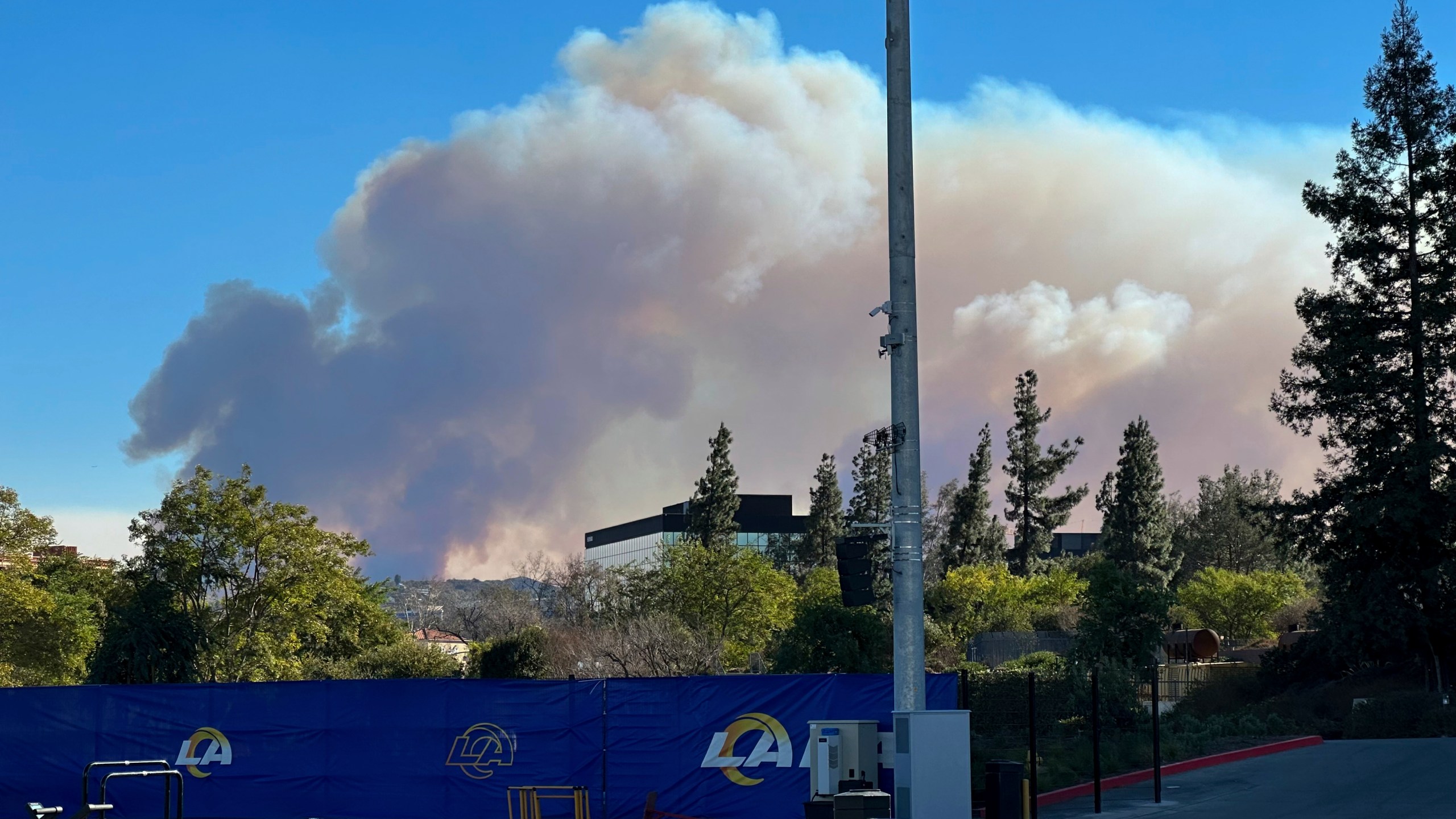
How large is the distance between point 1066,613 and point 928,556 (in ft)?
135

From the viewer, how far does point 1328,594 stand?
51938 millimetres

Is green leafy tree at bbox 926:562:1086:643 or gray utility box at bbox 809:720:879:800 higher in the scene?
green leafy tree at bbox 926:562:1086:643

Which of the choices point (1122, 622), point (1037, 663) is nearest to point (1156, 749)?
A: point (1122, 622)

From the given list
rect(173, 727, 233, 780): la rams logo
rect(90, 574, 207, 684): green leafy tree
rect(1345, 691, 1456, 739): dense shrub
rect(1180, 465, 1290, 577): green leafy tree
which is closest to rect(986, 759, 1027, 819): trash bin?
rect(173, 727, 233, 780): la rams logo

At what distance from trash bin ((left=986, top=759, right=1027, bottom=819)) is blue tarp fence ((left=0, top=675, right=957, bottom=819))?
1831 millimetres

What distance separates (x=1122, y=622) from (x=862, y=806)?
18533 millimetres

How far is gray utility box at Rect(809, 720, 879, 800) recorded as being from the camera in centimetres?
1742

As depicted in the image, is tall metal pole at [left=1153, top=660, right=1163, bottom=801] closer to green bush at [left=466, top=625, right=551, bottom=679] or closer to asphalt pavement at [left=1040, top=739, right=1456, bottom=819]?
asphalt pavement at [left=1040, top=739, right=1456, bottom=819]

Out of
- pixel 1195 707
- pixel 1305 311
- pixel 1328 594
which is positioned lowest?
pixel 1195 707

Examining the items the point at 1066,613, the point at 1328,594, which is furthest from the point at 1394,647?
the point at 1066,613

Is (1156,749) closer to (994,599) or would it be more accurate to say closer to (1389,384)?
(1389,384)

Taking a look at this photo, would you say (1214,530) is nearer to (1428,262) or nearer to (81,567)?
(1428,262)

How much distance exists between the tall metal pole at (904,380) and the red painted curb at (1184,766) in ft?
25.4

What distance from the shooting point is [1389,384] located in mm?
48812
